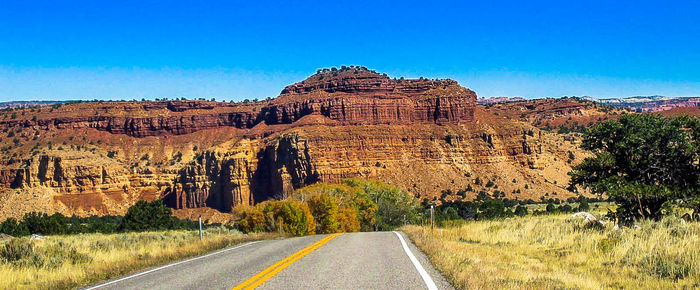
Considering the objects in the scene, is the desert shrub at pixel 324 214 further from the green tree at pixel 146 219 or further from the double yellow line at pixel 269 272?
the double yellow line at pixel 269 272

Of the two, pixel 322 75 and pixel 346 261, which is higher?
pixel 322 75

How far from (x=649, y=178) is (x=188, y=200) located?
371 ft

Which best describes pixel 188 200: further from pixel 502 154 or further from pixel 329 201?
pixel 329 201

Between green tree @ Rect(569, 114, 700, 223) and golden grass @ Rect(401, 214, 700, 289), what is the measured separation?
2459 mm

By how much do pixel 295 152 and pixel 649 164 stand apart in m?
92.8

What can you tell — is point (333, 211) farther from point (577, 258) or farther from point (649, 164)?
point (577, 258)

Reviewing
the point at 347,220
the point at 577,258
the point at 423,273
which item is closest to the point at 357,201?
the point at 347,220

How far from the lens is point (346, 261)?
13625 millimetres

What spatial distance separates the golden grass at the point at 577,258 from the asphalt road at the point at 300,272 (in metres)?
0.68

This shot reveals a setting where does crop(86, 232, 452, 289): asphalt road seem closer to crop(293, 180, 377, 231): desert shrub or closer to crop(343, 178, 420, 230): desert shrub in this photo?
crop(293, 180, 377, 231): desert shrub

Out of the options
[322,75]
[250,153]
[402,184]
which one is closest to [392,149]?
[402,184]

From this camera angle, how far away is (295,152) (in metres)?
112

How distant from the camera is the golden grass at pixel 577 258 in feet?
35.5

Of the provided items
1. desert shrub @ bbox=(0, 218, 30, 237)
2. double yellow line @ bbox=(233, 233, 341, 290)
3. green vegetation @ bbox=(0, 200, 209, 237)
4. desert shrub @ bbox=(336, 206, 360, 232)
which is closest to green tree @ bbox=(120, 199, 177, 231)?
green vegetation @ bbox=(0, 200, 209, 237)
